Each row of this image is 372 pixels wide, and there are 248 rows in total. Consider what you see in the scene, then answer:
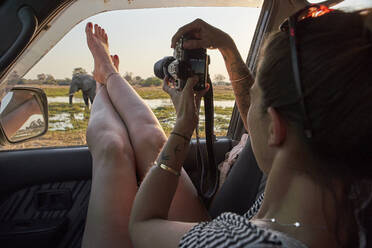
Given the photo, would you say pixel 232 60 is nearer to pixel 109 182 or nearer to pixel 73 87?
pixel 109 182

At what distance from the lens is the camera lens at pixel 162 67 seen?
1198 mm

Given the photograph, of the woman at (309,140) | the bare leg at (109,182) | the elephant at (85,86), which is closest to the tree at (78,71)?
the elephant at (85,86)

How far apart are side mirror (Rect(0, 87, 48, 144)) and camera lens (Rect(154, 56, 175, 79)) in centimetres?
53

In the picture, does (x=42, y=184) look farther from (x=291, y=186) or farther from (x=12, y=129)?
(x=291, y=186)

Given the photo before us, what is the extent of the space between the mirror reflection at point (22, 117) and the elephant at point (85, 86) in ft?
1.65

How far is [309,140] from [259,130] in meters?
0.13

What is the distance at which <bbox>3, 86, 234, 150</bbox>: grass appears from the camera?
1.51m

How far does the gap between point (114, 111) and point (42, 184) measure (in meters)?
0.48

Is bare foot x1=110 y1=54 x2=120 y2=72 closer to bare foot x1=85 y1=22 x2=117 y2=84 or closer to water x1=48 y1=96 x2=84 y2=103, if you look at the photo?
bare foot x1=85 y1=22 x2=117 y2=84

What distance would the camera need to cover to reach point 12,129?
134 cm

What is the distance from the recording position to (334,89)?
1.88 ft

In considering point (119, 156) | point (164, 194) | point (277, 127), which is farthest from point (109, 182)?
point (277, 127)

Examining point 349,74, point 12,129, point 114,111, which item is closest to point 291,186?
point 349,74

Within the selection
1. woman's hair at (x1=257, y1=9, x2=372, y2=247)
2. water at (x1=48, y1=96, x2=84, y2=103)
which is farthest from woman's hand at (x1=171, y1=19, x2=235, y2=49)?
water at (x1=48, y1=96, x2=84, y2=103)
